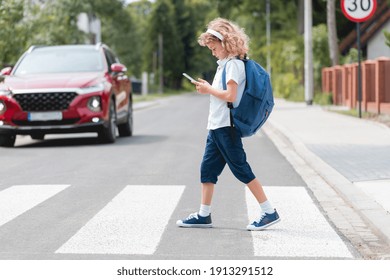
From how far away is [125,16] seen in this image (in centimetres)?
5141

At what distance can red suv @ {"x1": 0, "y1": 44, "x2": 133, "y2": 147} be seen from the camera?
48.3 ft

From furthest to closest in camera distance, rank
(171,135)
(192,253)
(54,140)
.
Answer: (171,135), (54,140), (192,253)

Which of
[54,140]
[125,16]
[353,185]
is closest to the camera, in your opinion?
[353,185]

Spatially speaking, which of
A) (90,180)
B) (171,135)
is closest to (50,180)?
(90,180)

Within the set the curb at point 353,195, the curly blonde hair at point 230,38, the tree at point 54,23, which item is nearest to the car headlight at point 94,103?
the curb at point 353,195

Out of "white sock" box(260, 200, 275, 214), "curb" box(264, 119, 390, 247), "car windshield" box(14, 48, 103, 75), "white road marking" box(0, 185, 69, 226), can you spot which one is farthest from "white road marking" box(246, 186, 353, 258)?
"car windshield" box(14, 48, 103, 75)

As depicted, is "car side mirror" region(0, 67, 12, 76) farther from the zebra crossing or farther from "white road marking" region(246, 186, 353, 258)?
"white road marking" region(246, 186, 353, 258)

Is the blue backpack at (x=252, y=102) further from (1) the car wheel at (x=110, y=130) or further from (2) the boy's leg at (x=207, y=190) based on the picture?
(1) the car wheel at (x=110, y=130)

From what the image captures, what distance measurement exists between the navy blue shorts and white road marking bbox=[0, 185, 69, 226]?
5.92 ft

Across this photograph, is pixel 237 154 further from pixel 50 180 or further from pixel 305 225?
pixel 50 180

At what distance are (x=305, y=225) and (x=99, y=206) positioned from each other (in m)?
2.10

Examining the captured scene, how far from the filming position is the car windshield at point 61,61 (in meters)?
16.0

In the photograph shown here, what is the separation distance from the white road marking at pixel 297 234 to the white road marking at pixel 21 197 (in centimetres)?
208

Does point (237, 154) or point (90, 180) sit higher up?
point (237, 154)
